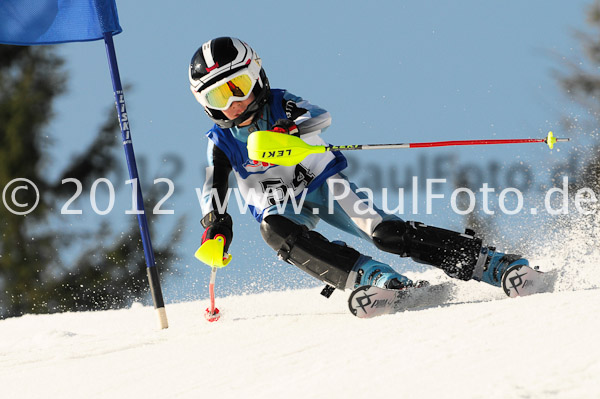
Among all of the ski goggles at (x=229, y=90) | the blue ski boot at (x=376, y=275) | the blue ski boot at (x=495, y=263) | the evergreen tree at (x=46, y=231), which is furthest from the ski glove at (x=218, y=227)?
the evergreen tree at (x=46, y=231)

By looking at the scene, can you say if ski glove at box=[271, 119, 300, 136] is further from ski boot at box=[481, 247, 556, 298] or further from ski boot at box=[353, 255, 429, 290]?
ski boot at box=[481, 247, 556, 298]

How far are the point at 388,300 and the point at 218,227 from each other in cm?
113

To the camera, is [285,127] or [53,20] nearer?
[285,127]

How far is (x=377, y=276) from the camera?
3.72m

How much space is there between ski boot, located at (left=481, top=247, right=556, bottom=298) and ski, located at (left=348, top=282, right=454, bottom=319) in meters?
0.35

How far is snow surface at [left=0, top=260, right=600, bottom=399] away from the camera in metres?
2.15

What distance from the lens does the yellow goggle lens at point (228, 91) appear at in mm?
3969

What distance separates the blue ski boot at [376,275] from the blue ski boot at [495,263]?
45 centimetres

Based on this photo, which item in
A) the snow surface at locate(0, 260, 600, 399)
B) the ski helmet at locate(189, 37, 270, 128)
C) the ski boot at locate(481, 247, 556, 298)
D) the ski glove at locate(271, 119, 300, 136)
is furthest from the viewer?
the ski helmet at locate(189, 37, 270, 128)

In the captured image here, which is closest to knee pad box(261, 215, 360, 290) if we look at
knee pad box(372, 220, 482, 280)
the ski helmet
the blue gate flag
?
knee pad box(372, 220, 482, 280)

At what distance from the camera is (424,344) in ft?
8.44

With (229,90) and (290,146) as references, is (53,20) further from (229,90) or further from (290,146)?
(290,146)

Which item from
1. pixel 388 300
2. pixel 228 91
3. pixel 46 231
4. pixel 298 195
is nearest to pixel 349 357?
pixel 388 300

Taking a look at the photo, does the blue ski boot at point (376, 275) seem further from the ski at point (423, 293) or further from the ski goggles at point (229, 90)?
the ski goggles at point (229, 90)
